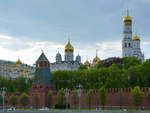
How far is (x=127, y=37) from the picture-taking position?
13962 centimetres

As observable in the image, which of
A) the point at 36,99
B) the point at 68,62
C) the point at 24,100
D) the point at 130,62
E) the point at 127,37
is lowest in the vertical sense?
the point at 24,100

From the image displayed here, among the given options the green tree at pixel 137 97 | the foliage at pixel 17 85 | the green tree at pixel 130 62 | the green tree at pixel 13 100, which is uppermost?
the green tree at pixel 130 62

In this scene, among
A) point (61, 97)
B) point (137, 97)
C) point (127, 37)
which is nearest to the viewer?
point (137, 97)

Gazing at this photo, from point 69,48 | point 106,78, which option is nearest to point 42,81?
point 106,78

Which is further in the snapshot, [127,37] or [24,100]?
[127,37]

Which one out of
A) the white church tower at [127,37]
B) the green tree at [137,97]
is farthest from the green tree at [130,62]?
the green tree at [137,97]

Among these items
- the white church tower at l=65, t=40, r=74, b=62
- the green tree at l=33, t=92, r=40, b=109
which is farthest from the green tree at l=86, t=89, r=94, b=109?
the white church tower at l=65, t=40, r=74, b=62

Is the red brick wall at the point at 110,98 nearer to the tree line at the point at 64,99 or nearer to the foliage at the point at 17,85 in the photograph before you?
the tree line at the point at 64,99

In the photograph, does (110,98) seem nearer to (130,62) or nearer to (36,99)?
(36,99)

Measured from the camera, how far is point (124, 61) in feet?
397

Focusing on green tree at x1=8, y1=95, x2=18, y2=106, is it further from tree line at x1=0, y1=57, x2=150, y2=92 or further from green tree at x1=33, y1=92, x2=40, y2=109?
tree line at x1=0, y1=57, x2=150, y2=92

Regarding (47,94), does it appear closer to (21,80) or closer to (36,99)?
(36,99)

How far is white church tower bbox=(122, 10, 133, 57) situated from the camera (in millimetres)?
137375

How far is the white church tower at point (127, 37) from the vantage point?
137 m
